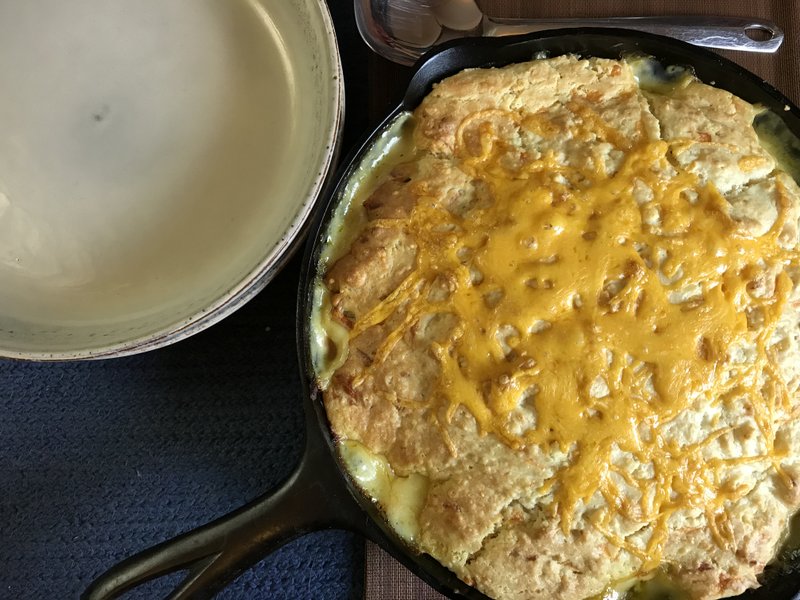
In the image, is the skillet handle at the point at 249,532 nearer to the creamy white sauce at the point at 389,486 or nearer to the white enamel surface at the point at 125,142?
the creamy white sauce at the point at 389,486

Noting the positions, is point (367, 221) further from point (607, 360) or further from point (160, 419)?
point (160, 419)

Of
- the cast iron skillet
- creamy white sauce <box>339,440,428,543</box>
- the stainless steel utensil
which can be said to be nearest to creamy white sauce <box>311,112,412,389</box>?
the cast iron skillet

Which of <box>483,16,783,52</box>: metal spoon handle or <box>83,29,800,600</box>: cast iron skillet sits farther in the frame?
<box>483,16,783,52</box>: metal spoon handle

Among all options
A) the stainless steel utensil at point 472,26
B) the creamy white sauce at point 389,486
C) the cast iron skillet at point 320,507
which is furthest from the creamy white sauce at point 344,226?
the stainless steel utensil at point 472,26

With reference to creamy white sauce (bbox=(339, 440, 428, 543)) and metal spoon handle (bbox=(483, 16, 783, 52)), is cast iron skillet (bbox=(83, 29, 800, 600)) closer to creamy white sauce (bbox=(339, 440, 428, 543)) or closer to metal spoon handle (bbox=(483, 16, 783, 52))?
creamy white sauce (bbox=(339, 440, 428, 543))

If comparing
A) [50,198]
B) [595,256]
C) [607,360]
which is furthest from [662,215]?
[50,198]

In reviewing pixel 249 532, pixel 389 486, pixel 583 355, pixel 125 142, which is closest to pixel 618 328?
pixel 583 355

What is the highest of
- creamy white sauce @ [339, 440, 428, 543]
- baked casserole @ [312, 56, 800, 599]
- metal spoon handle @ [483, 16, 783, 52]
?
metal spoon handle @ [483, 16, 783, 52]
